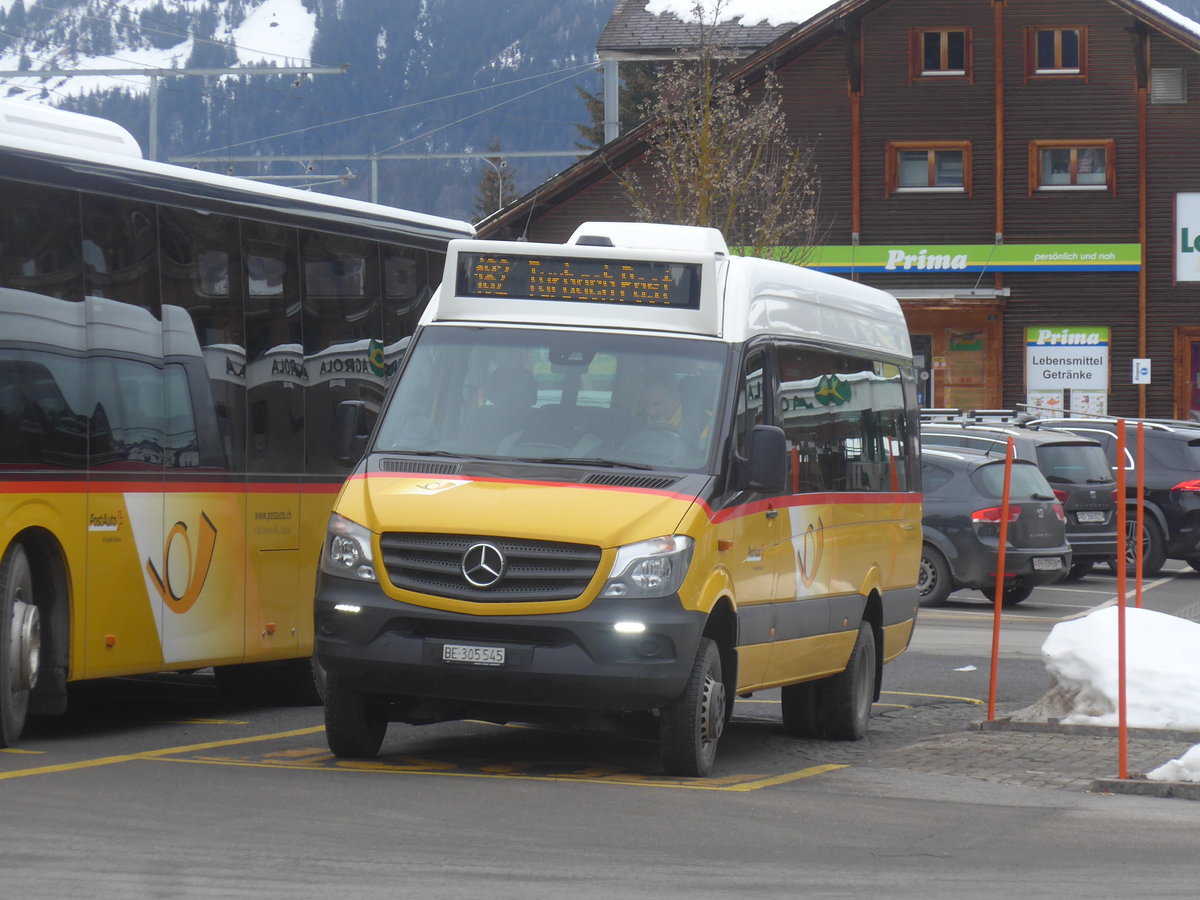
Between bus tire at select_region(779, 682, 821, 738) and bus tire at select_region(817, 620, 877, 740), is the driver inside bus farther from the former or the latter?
bus tire at select_region(779, 682, 821, 738)

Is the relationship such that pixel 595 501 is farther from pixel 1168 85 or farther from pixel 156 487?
pixel 1168 85

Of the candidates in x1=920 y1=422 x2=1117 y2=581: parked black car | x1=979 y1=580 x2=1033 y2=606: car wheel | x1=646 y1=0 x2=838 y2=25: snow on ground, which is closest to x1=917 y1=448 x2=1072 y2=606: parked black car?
x1=979 y1=580 x2=1033 y2=606: car wheel

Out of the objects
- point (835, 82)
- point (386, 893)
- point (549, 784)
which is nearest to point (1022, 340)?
point (835, 82)

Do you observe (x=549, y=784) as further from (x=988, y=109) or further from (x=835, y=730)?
(x=988, y=109)

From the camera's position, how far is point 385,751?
36.6 feet

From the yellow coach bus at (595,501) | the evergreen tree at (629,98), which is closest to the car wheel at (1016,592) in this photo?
the yellow coach bus at (595,501)

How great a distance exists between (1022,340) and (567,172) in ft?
35.2

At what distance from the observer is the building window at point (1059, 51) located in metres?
48.1

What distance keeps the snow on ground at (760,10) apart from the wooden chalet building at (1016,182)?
449 centimetres

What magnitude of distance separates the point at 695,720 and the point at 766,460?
1.30m

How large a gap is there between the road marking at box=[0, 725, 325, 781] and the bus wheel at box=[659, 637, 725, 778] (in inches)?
97.1

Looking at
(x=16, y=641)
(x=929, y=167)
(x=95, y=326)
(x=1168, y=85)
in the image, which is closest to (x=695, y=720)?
(x=16, y=641)

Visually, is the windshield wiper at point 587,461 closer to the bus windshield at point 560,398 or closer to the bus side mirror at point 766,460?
the bus windshield at point 560,398

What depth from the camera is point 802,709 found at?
1312 cm
